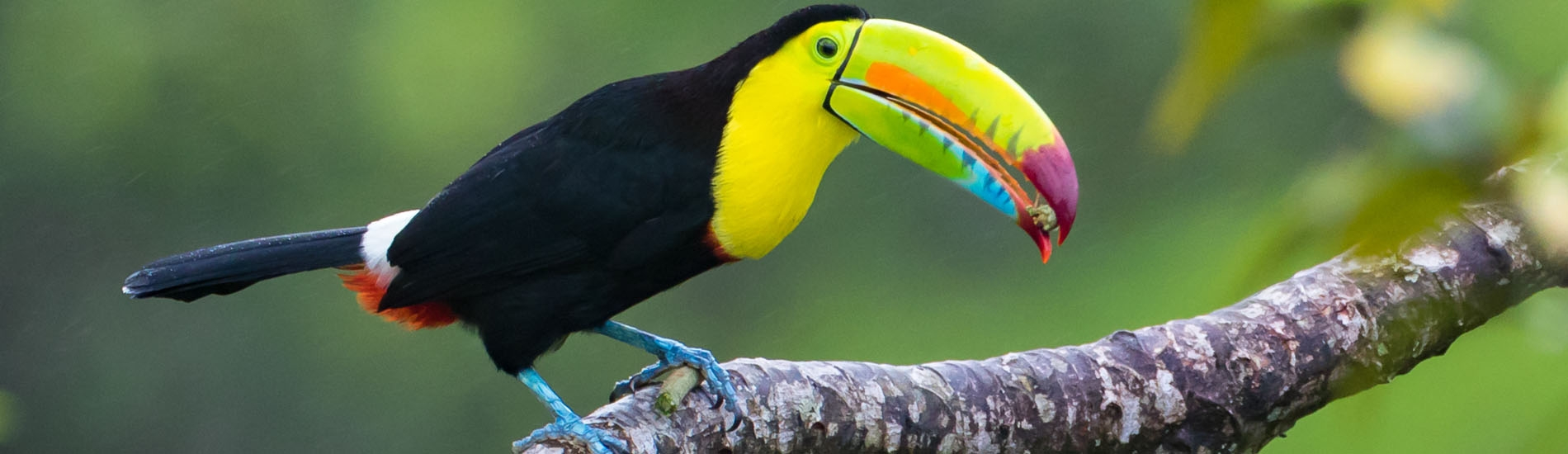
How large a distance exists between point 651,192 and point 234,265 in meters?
0.48

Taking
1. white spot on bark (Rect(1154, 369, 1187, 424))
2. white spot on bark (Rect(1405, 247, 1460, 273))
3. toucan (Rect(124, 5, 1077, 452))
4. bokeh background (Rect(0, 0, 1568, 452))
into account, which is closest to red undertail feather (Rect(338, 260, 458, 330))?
toucan (Rect(124, 5, 1077, 452))

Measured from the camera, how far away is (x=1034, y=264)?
5336 millimetres

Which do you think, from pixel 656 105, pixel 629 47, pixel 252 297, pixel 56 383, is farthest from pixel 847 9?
pixel 56 383

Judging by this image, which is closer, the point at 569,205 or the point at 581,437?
the point at 581,437

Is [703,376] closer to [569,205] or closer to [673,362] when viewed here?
[673,362]

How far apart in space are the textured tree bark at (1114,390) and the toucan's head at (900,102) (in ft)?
0.76

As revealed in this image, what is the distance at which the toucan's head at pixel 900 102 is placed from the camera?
1209mm

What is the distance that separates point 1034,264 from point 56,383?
3.80m

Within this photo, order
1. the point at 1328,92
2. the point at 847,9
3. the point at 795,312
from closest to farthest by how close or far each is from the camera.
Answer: the point at 847,9 < the point at 1328,92 < the point at 795,312

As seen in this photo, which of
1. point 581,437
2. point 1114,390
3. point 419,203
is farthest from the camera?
point 419,203

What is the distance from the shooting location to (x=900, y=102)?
1339mm

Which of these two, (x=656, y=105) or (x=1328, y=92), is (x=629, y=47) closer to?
(x=1328, y=92)

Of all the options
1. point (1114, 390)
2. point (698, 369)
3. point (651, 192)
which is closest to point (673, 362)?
point (698, 369)

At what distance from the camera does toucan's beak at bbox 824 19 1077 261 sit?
3.87 feet
